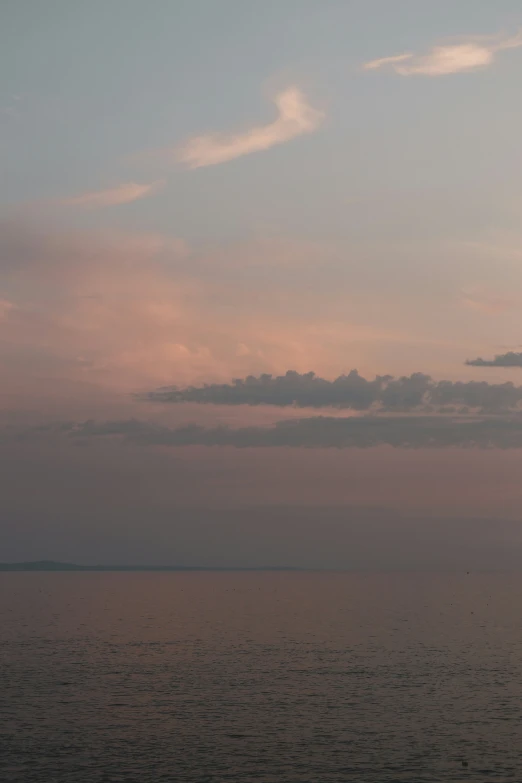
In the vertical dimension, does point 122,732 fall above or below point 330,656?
above

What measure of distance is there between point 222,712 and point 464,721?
80.3 feet

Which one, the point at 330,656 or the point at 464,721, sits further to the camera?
the point at 330,656

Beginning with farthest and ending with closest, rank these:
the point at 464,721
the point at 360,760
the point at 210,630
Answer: the point at 210,630 < the point at 464,721 < the point at 360,760

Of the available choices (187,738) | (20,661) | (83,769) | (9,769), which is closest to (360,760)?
(187,738)

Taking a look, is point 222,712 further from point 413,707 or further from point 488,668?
point 488,668

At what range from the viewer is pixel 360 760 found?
65.3 metres

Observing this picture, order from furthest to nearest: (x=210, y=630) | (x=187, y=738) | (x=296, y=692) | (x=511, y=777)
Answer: (x=210, y=630)
(x=296, y=692)
(x=187, y=738)
(x=511, y=777)

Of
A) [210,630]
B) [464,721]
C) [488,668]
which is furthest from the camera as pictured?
[210,630]

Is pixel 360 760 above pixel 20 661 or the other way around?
above

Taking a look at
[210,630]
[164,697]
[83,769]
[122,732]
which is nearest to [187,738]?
[122,732]

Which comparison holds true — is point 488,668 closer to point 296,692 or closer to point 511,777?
point 296,692

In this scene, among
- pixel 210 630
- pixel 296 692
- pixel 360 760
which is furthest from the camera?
pixel 210 630

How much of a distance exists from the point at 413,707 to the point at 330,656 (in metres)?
40.0

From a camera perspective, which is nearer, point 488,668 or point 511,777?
point 511,777
